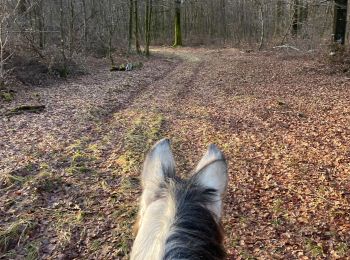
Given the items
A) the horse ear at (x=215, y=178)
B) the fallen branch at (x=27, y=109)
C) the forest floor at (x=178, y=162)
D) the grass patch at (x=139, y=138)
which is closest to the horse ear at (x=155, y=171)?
the horse ear at (x=215, y=178)

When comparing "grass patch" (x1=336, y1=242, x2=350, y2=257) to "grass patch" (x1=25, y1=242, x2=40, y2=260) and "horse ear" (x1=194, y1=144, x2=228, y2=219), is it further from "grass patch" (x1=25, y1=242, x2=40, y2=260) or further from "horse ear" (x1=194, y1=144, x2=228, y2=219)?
"grass patch" (x1=25, y1=242, x2=40, y2=260)

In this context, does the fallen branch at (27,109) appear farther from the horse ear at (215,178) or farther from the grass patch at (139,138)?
the horse ear at (215,178)

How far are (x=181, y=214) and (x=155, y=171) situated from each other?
0.49 meters

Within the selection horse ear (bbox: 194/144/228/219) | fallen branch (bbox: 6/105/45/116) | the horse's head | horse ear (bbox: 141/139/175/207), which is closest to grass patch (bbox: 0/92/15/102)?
fallen branch (bbox: 6/105/45/116)

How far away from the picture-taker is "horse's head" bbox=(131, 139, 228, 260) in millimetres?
1300

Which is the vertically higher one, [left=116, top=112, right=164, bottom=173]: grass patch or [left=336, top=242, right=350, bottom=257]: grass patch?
[left=116, top=112, right=164, bottom=173]: grass patch

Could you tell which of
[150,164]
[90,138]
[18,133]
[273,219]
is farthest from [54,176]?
[150,164]

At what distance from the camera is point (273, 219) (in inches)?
196

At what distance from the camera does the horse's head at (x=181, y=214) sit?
1300mm

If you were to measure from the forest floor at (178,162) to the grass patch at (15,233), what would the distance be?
14 mm

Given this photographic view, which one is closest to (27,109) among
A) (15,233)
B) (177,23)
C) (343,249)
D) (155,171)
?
(15,233)

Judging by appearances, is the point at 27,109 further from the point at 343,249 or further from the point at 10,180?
the point at 343,249

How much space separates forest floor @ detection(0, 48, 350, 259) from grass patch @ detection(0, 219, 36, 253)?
0.01m

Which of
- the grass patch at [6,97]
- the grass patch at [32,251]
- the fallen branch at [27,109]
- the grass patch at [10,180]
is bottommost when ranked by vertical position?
the grass patch at [32,251]
